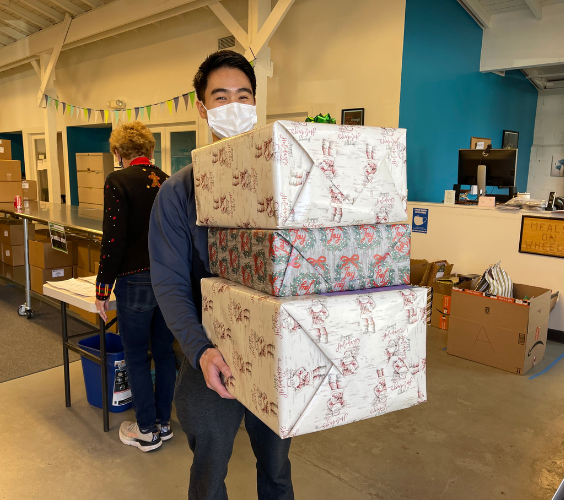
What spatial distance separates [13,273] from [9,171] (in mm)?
1417

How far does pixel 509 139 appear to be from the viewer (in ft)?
24.2

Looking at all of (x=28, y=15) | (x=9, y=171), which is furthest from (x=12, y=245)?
(x=28, y=15)

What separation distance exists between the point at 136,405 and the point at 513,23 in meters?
6.35

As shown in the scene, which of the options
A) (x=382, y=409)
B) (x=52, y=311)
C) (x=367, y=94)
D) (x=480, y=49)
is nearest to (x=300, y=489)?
(x=382, y=409)

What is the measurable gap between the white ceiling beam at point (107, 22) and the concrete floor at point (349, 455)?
4.16m

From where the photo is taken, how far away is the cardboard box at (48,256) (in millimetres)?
4074

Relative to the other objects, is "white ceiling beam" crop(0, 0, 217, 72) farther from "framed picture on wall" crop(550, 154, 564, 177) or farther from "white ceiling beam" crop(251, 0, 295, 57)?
"framed picture on wall" crop(550, 154, 564, 177)

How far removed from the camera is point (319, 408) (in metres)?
0.82

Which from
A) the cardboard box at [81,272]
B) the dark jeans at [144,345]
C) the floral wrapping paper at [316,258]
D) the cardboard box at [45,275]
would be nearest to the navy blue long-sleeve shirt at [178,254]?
the floral wrapping paper at [316,258]

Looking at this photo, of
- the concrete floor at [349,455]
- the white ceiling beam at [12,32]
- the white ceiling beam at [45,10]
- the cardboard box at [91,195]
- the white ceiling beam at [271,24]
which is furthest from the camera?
the white ceiling beam at [12,32]

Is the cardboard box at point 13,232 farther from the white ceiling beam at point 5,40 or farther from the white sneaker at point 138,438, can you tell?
the white ceiling beam at point 5,40

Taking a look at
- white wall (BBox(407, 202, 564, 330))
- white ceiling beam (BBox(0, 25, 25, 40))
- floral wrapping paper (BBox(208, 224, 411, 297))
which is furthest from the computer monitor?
white ceiling beam (BBox(0, 25, 25, 40))

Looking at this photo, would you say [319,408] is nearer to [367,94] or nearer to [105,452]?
[105,452]

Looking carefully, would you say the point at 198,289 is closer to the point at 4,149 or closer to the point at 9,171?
the point at 9,171
